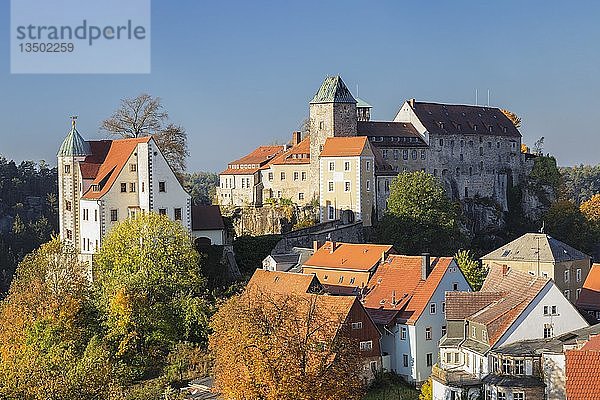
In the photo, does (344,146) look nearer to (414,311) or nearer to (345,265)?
(345,265)

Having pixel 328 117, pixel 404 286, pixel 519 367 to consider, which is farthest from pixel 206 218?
pixel 519 367

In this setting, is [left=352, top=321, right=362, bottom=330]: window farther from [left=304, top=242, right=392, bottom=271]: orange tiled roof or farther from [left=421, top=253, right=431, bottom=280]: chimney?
[left=304, top=242, right=392, bottom=271]: orange tiled roof

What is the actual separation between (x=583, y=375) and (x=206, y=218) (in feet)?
89.9

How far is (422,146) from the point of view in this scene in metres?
77.9

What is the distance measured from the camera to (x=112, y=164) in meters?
54.4

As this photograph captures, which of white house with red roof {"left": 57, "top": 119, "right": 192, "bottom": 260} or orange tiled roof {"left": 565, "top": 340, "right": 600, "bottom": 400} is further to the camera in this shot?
white house with red roof {"left": 57, "top": 119, "right": 192, "bottom": 260}

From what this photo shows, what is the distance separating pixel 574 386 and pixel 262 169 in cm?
4439

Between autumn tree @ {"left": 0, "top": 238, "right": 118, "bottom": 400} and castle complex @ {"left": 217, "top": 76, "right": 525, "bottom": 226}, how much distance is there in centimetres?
2103

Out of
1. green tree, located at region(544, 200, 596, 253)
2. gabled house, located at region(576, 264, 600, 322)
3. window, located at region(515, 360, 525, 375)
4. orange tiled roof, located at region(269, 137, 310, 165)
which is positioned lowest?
window, located at region(515, 360, 525, 375)

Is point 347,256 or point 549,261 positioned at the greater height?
point 347,256

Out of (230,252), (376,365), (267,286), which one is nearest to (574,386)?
(376,365)

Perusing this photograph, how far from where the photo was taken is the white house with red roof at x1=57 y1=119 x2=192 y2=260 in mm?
52719

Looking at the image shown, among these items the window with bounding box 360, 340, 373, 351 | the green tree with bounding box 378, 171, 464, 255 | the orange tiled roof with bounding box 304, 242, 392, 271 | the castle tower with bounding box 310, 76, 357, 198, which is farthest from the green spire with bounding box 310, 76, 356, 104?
the window with bounding box 360, 340, 373, 351

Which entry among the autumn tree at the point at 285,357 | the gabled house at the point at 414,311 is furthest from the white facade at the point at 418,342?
the autumn tree at the point at 285,357
